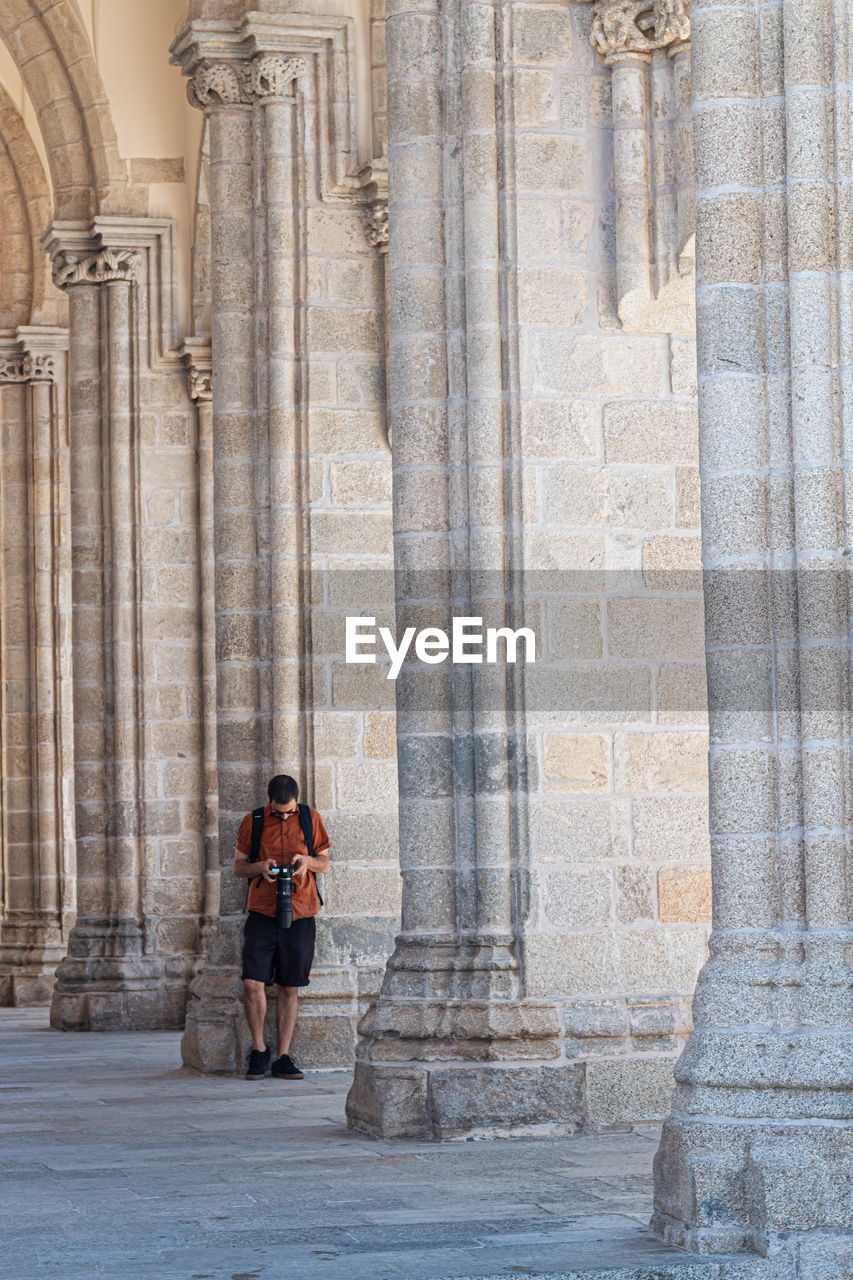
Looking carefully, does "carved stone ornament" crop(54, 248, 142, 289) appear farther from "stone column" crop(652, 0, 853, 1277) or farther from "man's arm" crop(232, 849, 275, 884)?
"stone column" crop(652, 0, 853, 1277)

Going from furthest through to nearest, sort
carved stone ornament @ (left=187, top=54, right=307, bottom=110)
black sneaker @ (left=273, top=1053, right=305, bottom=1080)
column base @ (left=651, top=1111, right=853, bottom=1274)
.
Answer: carved stone ornament @ (left=187, top=54, right=307, bottom=110) → black sneaker @ (left=273, top=1053, right=305, bottom=1080) → column base @ (left=651, top=1111, right=853, bottom=1274)

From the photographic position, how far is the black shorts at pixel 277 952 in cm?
1023

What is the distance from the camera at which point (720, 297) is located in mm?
6328

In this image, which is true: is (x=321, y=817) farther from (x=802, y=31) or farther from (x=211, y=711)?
(x=802, y=31)

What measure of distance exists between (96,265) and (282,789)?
577 centimetres

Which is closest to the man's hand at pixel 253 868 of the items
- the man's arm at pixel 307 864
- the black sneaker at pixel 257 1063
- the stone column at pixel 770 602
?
the man's arm at pixel 307 864

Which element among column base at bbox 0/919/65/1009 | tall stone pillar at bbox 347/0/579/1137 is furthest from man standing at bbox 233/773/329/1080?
column base at bbox 0/919/65/1009

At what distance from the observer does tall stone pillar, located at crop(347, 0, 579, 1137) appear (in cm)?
839

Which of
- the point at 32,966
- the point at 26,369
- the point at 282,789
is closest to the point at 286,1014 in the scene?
the point at 282,789

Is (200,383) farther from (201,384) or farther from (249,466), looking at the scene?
(249,466)

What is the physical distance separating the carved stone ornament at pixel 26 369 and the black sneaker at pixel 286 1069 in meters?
8.93

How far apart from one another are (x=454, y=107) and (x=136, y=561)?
6.49 metres

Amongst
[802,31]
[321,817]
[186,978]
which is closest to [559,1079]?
[321,817]

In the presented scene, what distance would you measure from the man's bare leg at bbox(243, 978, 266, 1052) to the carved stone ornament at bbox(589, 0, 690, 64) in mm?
4239
